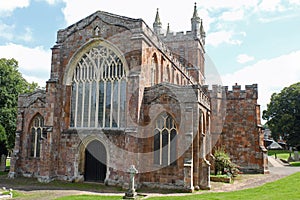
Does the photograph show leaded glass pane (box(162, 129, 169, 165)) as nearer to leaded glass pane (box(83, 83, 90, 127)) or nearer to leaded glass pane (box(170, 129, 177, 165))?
leaded glass pane (box(170, 129, 177, 165))

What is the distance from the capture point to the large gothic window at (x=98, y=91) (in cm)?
1883

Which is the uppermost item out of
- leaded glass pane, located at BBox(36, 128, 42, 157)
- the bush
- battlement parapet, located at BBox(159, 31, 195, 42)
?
battlement parapet, located at BBox(159, 31, 195, 42)

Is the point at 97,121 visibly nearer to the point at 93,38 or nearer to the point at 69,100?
the point at 69,100

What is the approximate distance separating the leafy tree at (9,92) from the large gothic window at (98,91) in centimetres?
1243

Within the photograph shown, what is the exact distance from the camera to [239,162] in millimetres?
27594

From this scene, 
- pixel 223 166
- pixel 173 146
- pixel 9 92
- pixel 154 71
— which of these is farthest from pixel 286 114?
pixel 9 92

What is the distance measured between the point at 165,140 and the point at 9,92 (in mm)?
20527

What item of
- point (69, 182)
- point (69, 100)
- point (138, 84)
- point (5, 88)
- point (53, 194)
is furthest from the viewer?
point (5, 88)

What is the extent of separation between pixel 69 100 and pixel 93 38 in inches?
184

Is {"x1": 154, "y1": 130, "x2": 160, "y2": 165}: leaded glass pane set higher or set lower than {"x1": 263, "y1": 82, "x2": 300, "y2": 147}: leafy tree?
lower

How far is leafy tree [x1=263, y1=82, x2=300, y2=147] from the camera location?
1531 inches

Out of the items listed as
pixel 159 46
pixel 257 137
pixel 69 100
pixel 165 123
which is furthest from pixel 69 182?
pixel 257 137

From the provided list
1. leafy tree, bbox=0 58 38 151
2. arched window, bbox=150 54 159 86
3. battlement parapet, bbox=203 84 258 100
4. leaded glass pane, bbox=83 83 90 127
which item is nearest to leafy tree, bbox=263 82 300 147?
battlement parapet, bbox=203 84 258 100

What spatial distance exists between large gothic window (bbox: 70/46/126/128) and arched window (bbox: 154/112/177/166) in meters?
2.37
